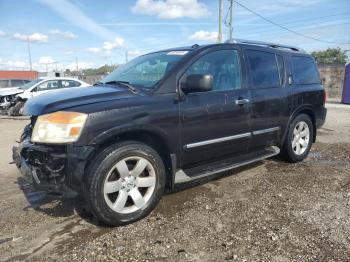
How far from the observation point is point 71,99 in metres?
3.50

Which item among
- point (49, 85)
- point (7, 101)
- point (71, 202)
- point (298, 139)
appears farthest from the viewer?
point (7, 101)

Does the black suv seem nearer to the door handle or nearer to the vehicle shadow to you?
the door handle

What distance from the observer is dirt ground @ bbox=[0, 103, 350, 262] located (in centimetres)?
302

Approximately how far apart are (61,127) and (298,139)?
4131 millimetres

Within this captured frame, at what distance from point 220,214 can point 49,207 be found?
2.01 m

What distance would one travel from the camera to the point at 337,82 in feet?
80.5

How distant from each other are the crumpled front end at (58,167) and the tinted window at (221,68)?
5.39ft

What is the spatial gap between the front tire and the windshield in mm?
853

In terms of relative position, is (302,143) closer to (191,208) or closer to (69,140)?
(191,208)

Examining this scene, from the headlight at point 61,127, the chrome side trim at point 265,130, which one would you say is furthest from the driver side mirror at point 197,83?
the chrome side trim at point 265,130

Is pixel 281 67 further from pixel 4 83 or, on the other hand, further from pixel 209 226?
pixel 4 83

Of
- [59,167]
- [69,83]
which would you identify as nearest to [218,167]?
[59,167]

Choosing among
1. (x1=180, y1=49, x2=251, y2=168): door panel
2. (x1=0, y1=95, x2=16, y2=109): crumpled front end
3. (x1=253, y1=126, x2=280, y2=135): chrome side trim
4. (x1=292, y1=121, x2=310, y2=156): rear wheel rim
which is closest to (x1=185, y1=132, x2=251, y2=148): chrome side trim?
(x1=180, y1=49, x2=251, y2=168): door panel

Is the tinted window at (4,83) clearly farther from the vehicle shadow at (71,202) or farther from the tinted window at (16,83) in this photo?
the vehicle shadow at (71,202)
